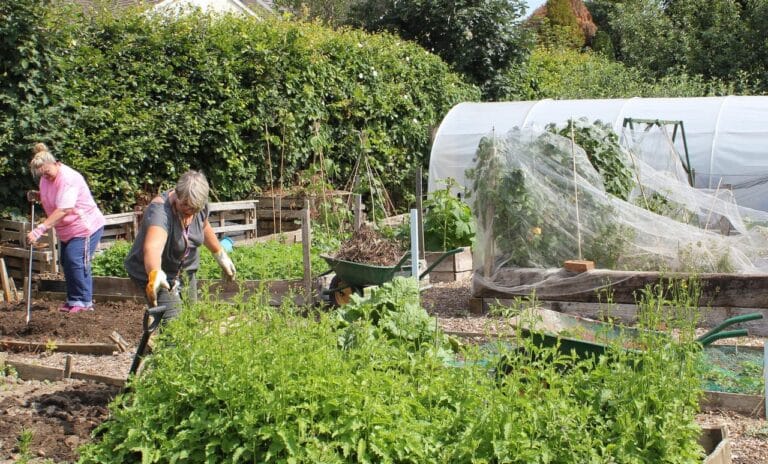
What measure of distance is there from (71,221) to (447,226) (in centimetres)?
427

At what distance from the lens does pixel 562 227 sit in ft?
27.7

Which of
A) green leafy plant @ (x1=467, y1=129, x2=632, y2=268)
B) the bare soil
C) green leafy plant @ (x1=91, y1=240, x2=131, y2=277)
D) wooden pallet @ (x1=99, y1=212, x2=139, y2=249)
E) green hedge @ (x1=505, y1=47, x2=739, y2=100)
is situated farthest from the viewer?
green hedge @ (x1=505, y1=47, x2=739, y2=100)

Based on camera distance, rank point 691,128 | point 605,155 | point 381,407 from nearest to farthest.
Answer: point 381,407
point 605,155
point 691,128

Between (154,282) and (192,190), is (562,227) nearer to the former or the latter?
(192,190)

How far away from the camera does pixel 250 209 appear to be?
38.0 ft

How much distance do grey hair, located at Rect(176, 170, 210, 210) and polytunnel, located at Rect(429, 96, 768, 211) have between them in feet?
21.5

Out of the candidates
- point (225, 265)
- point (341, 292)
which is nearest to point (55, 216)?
point (341, 292)

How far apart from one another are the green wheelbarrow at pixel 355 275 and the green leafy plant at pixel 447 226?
2.36 metres

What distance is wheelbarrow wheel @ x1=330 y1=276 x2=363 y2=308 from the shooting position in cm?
812

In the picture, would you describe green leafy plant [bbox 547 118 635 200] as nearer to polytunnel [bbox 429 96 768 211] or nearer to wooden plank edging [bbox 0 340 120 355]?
polytunnel [bbox 429 96 768 211]

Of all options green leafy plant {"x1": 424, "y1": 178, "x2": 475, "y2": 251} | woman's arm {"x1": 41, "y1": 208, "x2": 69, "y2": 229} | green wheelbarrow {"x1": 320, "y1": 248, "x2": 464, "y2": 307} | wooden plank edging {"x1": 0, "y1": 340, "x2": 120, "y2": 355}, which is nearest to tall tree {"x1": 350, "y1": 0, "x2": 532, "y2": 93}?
green leafy plant {"x1": 424, "y1": 178, "x2": 475, "y2": 251}

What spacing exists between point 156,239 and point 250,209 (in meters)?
6.41

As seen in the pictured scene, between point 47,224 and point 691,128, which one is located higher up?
point 691,128

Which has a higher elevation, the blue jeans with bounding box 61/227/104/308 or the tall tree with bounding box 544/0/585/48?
the tall tree with bounding box 544/0/585/48
